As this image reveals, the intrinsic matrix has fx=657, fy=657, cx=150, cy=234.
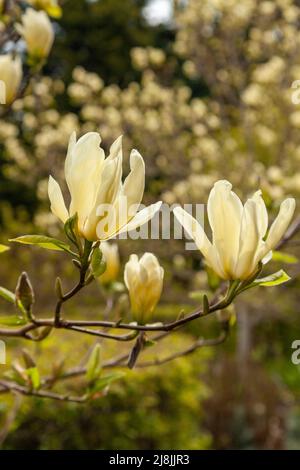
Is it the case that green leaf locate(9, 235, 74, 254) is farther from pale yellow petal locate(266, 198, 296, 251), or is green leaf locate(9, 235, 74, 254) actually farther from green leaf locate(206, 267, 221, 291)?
green leaf locate(206, 267, 221, 291)

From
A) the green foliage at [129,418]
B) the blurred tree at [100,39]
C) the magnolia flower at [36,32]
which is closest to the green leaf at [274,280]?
the magnolia flower at [36,32]

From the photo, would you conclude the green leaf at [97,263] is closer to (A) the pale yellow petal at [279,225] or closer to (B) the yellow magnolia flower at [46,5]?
(A) the pale yellow petal at [279,225]

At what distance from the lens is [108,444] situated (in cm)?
263

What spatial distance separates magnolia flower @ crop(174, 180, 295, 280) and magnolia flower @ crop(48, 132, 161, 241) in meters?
0.06

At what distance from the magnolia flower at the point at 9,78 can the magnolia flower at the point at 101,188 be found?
1.69ft

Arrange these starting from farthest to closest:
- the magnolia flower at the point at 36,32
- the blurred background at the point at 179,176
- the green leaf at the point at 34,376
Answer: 1. the blurred background at the point at 179,176
2. the magnolia flower at the point at 36,32
3. the green leaf at the point at 34,376

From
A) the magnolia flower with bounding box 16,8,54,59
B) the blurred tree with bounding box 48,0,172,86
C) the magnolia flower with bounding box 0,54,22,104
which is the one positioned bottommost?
the magnolia flower with bounding box 0,54,22,104

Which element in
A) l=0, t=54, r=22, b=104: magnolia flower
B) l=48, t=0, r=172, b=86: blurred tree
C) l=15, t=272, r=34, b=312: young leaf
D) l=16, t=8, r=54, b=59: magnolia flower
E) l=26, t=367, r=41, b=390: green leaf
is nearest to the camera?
l=15, t=272, r=34, b=312: young leaf

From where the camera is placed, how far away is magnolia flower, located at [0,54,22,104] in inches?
46.1

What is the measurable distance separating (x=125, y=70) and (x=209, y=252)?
11071 mm

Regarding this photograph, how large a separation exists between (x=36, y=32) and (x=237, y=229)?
30.5 inches

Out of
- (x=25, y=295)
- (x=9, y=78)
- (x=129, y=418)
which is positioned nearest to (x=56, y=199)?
(x=25, y=295)

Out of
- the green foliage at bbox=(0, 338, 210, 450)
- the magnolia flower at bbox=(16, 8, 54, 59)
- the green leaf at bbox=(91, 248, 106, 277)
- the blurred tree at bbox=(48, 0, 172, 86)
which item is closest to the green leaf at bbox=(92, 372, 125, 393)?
the green leaf at bbox=(91, 248, 106, 277)

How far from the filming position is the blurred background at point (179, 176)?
2732 millimetres
